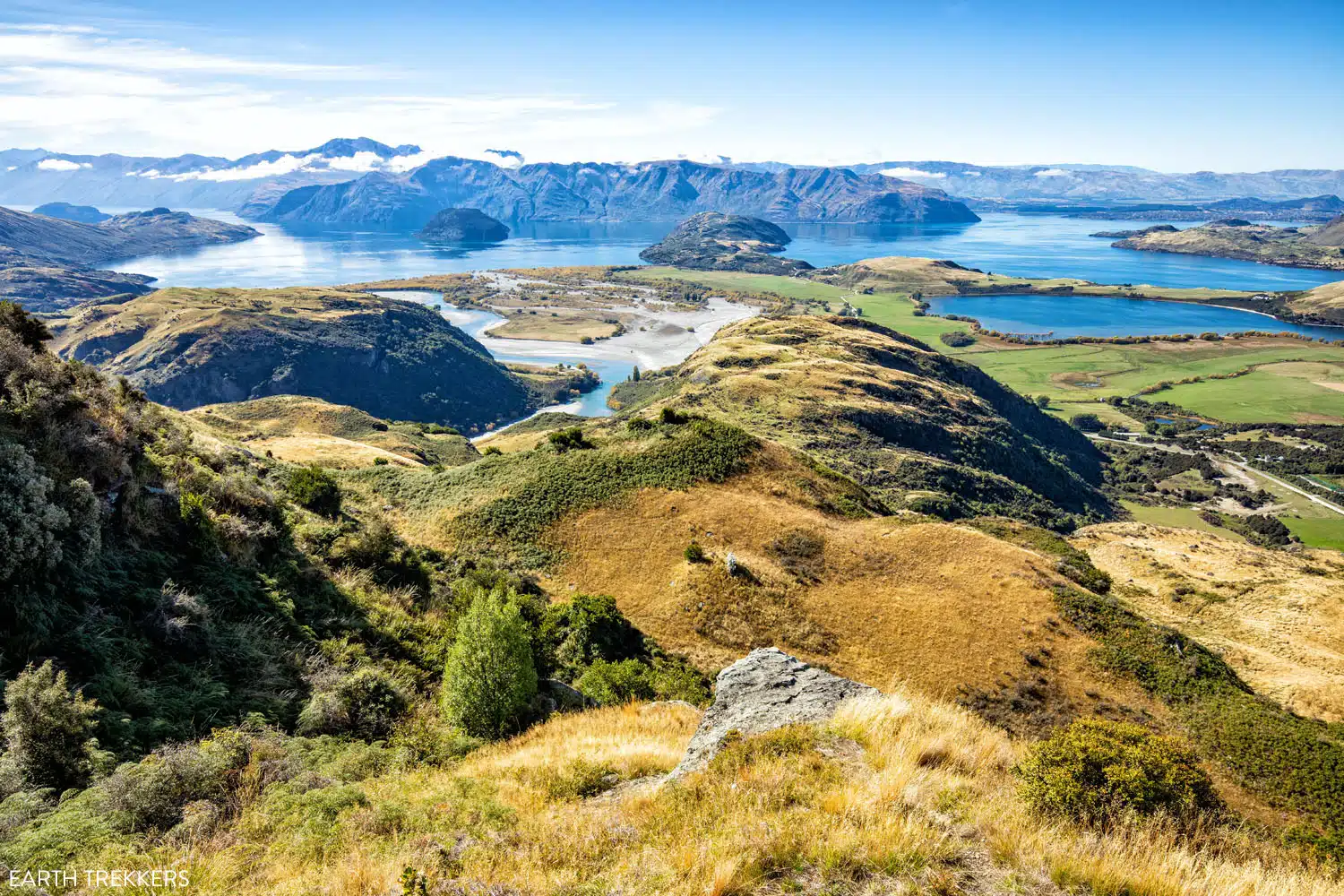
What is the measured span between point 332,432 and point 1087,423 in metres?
195

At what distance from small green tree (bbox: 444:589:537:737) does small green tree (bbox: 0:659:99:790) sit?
23.8 feet

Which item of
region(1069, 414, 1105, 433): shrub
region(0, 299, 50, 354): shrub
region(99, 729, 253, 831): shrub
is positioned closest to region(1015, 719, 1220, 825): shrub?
region(99, 729, 253, 831): shrub

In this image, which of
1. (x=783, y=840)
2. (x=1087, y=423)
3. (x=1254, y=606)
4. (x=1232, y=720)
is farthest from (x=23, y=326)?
(x=1087, y=423)

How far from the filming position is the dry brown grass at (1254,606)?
126 feet

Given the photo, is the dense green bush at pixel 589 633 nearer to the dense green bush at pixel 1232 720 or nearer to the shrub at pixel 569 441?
the shrub at pixel 569 441

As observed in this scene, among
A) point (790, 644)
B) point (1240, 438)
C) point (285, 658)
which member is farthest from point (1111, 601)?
point (1240, 438)

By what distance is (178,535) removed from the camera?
2042 cm

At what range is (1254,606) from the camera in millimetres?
51094

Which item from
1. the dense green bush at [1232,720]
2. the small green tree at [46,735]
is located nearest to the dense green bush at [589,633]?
the small green tree at [46,735]

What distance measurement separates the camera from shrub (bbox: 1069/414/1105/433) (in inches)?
6875

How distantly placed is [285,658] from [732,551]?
85.9 feet

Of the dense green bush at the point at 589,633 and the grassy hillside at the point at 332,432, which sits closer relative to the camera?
the dense green bush at the point at 589,633

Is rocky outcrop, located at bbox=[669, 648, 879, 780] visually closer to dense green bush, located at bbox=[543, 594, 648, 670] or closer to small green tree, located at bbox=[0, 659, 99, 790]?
small green tree, located at bbox=[0, 659, 99, 790]

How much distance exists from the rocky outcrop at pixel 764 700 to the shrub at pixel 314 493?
85.6 ft
